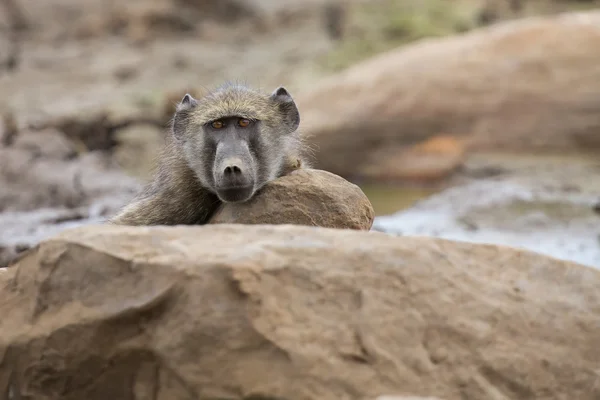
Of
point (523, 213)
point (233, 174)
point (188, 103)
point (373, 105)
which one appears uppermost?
point (188, 103)

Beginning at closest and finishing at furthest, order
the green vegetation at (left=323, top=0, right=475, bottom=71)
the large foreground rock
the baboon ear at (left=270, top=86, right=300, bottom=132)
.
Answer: the large foreground rock, the baboon ear at (left=270, top=86, right=300, bottom=132), the green vegetation at (left=323, top=0, right=475, bottom=71)

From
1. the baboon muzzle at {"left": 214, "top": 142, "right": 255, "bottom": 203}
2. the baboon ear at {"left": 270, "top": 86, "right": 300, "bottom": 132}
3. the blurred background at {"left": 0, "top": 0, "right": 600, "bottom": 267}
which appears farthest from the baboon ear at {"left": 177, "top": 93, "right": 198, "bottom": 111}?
the blurred background at {"left": 0, "top": 0, "right": 600, "bottom": 267}

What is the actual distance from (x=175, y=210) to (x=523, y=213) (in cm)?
523

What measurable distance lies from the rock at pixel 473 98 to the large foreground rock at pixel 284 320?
7.57 meters

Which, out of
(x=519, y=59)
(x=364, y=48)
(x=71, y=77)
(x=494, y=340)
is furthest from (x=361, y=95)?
(x=494, y=340)

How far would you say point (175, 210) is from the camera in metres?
4.16

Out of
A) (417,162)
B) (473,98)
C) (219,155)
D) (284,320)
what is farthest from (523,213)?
(284,320)

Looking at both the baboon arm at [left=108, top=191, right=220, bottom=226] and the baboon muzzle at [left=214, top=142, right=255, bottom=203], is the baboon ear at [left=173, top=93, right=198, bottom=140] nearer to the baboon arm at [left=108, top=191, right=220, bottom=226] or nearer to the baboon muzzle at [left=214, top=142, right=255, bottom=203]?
the baboon arm at [left=108, top=191, right=220, bottom=226]

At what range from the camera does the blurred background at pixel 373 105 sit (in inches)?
346

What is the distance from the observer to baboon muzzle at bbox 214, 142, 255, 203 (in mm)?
3699

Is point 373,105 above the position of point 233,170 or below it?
below

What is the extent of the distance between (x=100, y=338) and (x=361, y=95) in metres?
8.60

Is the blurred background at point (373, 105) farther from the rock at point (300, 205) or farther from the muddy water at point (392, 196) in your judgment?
the rock at point (300, 205)

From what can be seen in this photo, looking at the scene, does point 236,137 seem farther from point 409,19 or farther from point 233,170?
point 409,19
